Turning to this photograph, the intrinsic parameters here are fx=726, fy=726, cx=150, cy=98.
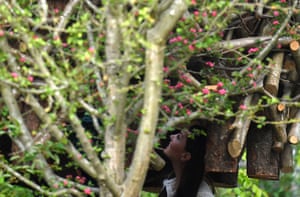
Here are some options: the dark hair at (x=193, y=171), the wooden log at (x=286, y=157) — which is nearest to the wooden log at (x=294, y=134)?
the wooden log at (x=286, y=157)

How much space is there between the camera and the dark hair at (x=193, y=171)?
5742 millimetres

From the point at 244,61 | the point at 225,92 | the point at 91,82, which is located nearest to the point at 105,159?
the point at 91,82

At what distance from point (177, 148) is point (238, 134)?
1.01m

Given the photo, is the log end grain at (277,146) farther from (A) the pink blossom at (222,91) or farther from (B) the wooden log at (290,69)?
(A) the pink blossom at (222,91)

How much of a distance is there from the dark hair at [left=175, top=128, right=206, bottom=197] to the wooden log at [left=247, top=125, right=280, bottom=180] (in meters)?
0.44

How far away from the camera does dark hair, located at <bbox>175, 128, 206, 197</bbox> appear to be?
5.74 meters

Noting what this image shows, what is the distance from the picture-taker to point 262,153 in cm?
538

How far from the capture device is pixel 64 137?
3834 mm

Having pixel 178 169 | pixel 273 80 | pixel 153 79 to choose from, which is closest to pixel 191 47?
pixel 153 79

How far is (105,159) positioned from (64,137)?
1.14 ft

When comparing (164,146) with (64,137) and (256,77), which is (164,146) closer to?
(256,77)

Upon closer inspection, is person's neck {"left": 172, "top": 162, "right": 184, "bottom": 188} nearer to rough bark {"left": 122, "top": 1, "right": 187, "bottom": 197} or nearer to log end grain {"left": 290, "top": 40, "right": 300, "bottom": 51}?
log end grain {"left": 290, "top": 40, "right": 300, "bottom": 51}

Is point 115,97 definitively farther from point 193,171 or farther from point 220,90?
point 193,171

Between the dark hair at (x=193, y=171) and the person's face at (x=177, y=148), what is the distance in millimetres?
39
